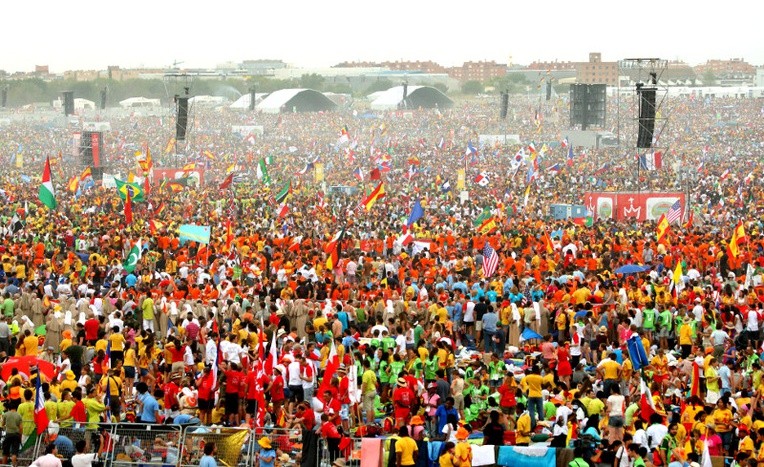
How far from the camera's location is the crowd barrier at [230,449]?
1320 cm

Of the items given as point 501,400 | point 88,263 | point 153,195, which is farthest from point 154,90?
point 501,400

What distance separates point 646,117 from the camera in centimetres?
3731

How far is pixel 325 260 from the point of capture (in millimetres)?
25625

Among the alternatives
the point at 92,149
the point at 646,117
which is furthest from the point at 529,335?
the point at 92,149

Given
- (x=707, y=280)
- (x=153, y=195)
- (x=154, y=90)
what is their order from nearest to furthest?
1. (x=707, y=280)
2. (x=153, y=195)
3. (x=154, y=90)

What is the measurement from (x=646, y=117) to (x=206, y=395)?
24.3 metres

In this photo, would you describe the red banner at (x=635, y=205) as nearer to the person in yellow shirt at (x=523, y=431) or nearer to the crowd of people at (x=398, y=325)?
the crowd of people at (x=398, y=325)

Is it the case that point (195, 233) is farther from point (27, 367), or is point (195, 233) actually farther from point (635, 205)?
point (635, 205)

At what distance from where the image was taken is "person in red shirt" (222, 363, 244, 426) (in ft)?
50.7

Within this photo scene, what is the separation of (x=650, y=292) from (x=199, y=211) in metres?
18.5

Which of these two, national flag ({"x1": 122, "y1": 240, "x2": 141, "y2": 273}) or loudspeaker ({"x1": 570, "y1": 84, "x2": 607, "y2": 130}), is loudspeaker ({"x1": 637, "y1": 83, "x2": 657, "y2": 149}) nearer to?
national flag ({"x1": 122, "y1": 240, "x2": 141, "y2": 273})

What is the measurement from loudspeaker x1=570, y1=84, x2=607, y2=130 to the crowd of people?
22.5 meters

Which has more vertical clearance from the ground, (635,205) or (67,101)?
(635,205)

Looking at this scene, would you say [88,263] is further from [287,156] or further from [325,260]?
[287,156]
